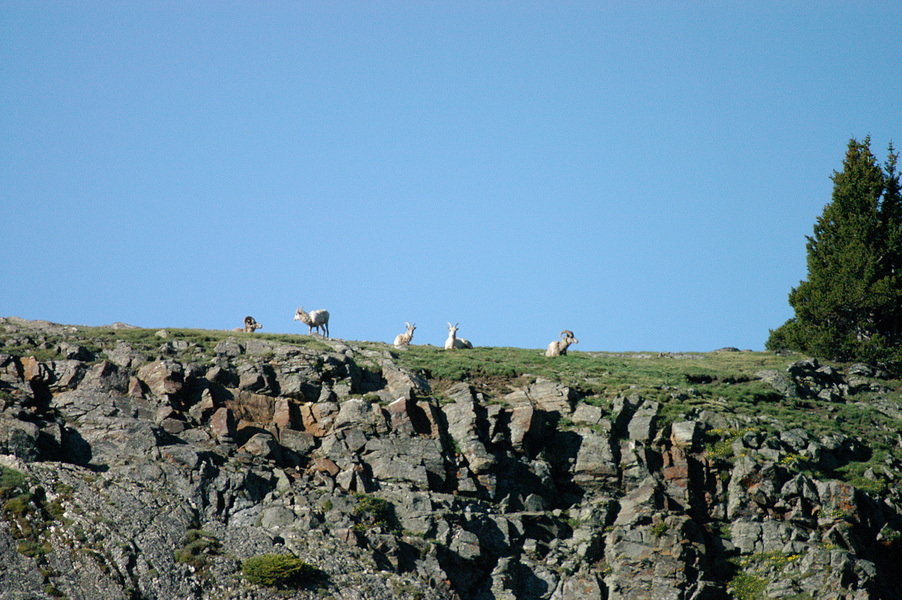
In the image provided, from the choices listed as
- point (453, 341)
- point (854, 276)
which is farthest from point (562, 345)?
point (854, 276)

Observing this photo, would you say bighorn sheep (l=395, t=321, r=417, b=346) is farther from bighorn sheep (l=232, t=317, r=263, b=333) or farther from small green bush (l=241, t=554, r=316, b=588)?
small green bush (l=241, t=554, r=316, b=588)

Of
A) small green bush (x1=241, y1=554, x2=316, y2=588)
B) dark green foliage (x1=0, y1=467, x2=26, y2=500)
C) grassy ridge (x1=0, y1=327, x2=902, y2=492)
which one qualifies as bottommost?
small green bush (x1=241, y1=554, x2=316, y2=588)

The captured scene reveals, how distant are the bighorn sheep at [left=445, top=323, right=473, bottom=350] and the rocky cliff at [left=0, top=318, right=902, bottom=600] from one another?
33.9 ft

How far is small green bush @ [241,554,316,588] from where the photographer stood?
26906mm

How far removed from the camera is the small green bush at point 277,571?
88.3 ft

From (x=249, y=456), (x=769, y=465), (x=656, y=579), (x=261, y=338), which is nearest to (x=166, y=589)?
(x=249, y=456)

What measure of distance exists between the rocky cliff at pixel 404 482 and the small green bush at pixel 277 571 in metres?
0.13

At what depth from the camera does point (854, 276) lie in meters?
56.5

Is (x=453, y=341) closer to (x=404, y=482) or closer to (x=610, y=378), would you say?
(x=610, y=378)

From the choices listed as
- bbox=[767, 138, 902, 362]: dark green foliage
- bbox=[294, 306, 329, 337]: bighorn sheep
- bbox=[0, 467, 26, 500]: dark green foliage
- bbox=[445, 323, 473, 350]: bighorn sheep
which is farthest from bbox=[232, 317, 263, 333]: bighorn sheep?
bbox=[767, 138, 902, 362]: dark green foliage

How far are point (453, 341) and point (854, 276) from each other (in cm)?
2707

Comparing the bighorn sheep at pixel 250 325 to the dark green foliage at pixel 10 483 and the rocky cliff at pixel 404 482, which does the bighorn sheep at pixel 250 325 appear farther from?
the dark green foliage at pixel 10 483

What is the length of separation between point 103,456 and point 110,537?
4.67m

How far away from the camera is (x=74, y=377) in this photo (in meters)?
35.2
